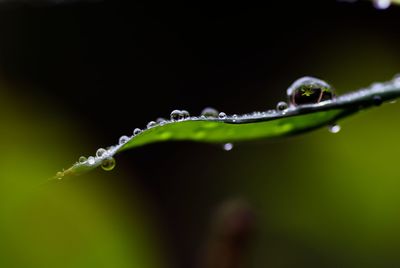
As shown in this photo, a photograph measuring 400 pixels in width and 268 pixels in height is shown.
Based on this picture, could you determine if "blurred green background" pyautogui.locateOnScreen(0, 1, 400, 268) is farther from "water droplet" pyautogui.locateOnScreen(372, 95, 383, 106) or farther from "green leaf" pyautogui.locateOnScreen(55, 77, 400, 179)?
"water droplet" pyautogui.locateOnScreen(372, 95, 383, 106)

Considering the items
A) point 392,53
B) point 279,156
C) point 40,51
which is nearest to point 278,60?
point 392,53

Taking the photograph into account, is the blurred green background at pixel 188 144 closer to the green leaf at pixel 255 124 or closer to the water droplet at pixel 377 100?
the green leaf at pixel 255 124

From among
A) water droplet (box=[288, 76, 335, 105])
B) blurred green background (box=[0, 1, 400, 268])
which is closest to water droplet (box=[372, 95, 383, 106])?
water droplet (box=[288, 76, 335, 105])

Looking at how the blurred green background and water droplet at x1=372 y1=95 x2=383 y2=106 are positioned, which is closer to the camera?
water droplet at x1=372 y1=95 x2=383 y2=106

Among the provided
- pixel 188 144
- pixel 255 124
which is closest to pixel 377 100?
pixel 255 124

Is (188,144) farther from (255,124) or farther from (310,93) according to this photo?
(255,124)

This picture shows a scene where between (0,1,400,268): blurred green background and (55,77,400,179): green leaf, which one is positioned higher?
(0,1,400,268): blurred green background

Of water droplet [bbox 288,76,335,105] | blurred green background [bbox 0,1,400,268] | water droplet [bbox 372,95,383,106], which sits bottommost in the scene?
water droplet [bbox 372,95,383,106]
